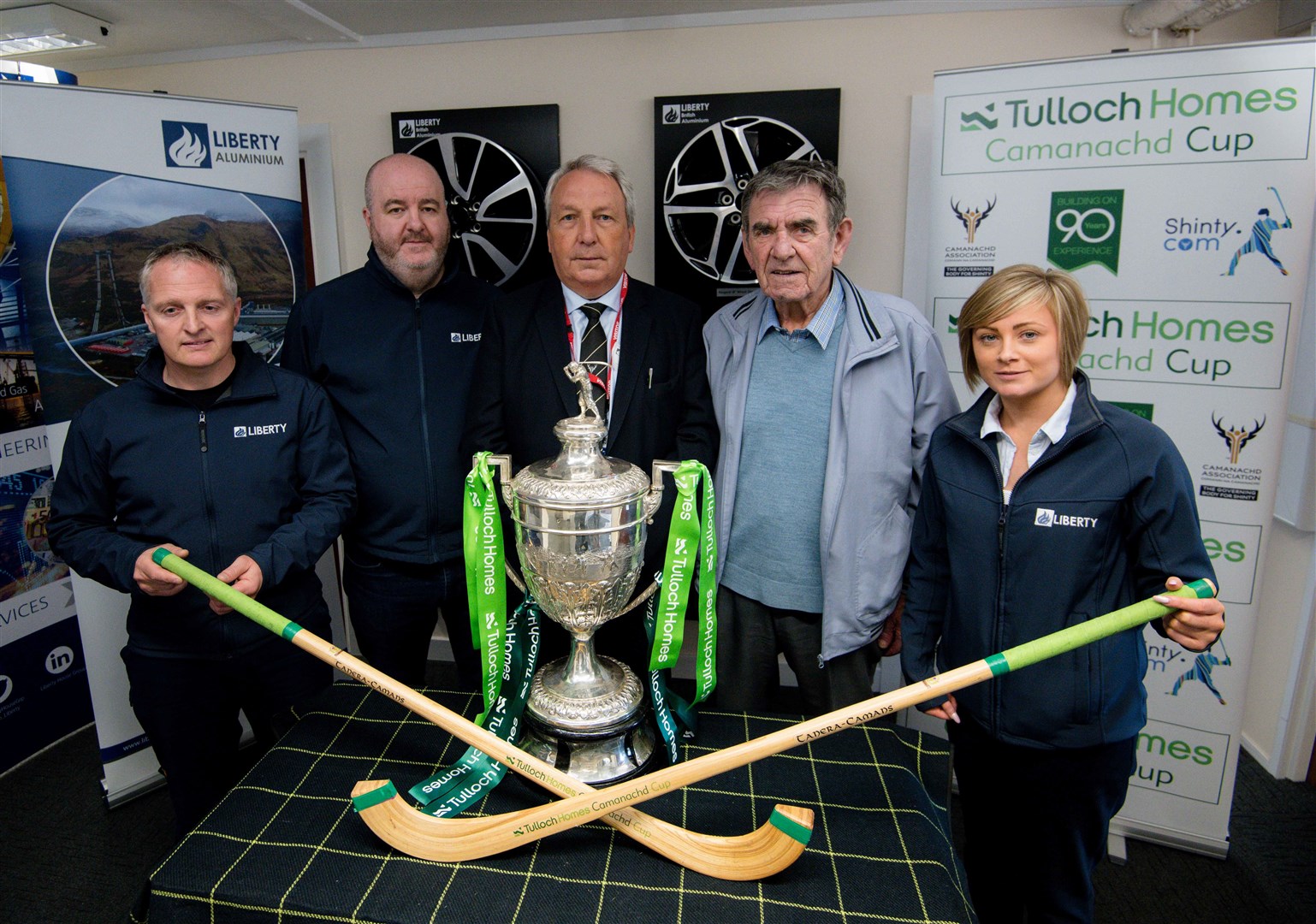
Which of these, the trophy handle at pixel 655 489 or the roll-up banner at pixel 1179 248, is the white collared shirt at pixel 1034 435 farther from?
the roll-up banner at pixel 1179 248

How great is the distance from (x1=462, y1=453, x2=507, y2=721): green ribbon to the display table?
0.19 meters

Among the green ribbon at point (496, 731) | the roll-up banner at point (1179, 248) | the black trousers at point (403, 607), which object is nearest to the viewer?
the green ribbon at point (496, 731)

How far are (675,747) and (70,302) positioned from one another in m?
2.55

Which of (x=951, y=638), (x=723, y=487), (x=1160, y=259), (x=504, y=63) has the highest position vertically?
(x=504, y=63)

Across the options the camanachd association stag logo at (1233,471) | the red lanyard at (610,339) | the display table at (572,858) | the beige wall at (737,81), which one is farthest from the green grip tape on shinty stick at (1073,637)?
the beige wall at (737,81)

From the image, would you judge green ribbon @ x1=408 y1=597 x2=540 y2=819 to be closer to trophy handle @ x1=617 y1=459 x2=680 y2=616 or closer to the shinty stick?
the shinty stick

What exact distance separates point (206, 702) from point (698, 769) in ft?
5.12

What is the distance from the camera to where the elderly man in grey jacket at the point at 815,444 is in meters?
1.99

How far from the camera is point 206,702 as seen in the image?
6.99 ft

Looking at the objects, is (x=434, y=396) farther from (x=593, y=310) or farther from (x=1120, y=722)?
(x=1120, y=722)

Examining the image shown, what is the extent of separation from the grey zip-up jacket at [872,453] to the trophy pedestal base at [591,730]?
0.69 m

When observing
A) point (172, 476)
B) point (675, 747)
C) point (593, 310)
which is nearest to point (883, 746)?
point (675, 747)

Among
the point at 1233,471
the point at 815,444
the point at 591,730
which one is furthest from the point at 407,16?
the point at 1233,471

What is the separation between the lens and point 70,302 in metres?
2.62
